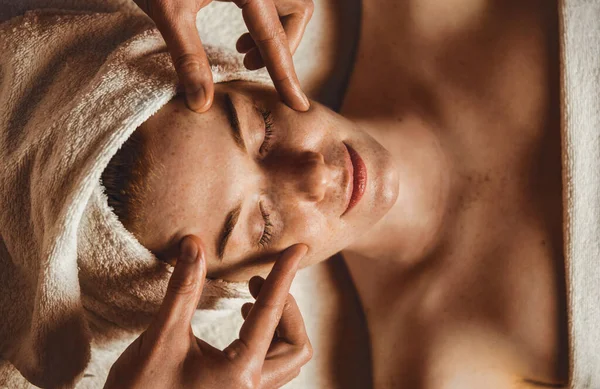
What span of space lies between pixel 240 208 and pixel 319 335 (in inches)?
25.7

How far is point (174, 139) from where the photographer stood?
816 mm

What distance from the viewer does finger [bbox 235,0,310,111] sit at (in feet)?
2.80

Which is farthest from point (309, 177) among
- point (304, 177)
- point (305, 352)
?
point (305, 352)

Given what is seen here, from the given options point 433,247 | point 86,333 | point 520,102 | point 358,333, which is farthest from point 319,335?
point 520,102

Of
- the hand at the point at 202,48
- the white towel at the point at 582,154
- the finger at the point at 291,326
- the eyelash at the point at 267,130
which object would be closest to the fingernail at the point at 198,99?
the hand at the point at 202,48

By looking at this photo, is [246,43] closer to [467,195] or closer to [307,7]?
[307,7]

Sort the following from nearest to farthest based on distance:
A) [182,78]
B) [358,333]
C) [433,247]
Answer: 1. [182,78]
2. [433,247]
3. [358,333]

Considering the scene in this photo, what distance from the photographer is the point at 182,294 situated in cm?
78

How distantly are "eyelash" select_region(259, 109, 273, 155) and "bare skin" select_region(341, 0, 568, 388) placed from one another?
335 mm

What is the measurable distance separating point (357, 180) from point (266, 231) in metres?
0.19

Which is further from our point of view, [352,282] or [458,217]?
[352,282]

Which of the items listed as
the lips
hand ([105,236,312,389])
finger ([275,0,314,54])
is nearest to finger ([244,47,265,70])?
finger ([275,0,314,54])

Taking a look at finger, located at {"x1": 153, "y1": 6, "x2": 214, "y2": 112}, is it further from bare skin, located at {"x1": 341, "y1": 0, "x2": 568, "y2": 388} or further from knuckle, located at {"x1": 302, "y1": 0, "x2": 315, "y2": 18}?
bare skin, located at {"x1": 341, "y1": 0, "x2": 568, "y2": 388}

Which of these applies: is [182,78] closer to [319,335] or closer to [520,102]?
[520,102]
